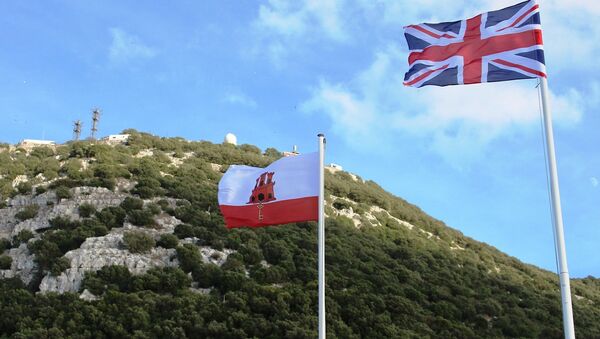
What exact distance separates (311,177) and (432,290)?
61.1 ft

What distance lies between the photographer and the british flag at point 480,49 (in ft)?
37.4

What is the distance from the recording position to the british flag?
11406 millimetres

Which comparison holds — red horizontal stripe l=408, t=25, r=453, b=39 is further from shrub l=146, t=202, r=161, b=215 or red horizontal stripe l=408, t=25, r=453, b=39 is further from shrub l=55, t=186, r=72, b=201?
shrub l=55, t=186, r=72, b=201

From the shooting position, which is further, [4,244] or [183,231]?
[183,231]

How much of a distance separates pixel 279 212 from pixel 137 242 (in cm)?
1695

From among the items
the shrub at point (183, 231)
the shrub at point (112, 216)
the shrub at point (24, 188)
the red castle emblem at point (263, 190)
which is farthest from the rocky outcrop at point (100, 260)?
the red castle emblem at point (263, 190)

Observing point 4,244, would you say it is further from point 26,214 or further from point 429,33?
point 429,33

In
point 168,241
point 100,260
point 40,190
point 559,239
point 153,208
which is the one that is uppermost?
point 40,190

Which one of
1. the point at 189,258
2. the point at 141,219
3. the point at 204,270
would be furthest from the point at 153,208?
the point at 204,270

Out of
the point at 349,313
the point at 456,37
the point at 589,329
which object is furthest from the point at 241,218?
the point at 589,329

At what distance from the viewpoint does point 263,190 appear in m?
13.5

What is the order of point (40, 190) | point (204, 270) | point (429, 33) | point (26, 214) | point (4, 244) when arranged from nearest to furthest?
1. point (429, 33)
2. point (204, 270)
3. point (4, 244)
4. point (26, 214)
5. point (40, 190)

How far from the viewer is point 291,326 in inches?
929

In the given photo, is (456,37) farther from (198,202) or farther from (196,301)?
(198,202)
